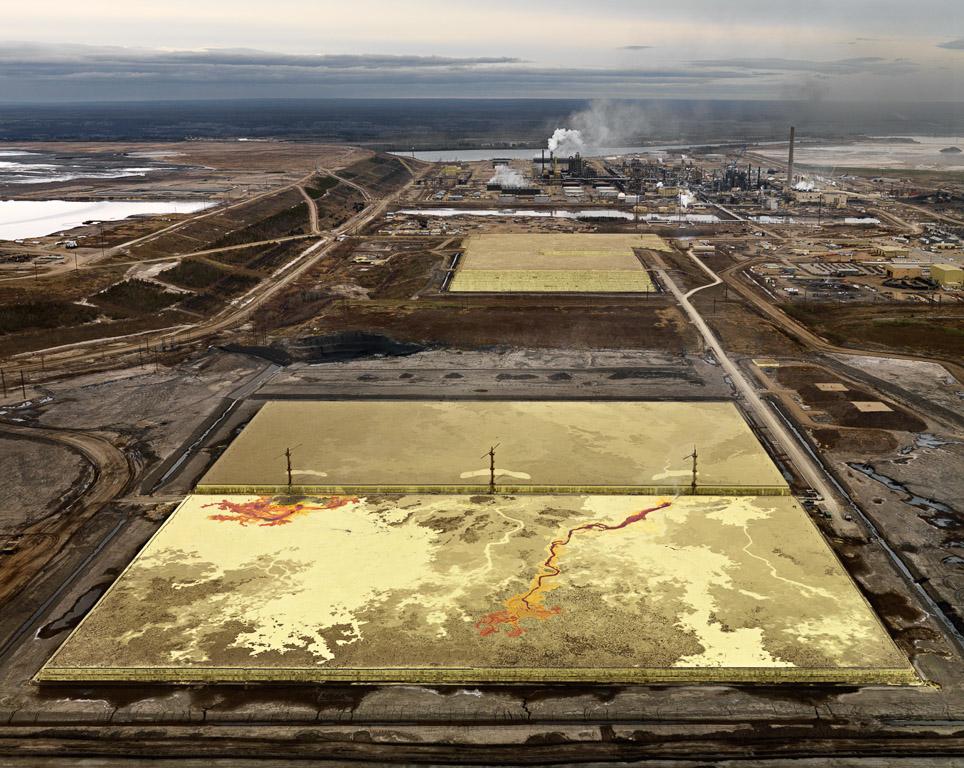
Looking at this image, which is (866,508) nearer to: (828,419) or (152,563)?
(828,419)

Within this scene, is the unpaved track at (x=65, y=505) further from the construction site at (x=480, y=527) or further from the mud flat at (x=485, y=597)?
the mud flat at (x=485, y=597)

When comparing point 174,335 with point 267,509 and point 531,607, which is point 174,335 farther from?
point 531,607

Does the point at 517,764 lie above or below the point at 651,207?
below

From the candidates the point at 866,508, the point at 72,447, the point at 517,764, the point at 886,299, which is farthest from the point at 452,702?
the point at 886,299

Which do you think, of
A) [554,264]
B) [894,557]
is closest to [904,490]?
[894,557]

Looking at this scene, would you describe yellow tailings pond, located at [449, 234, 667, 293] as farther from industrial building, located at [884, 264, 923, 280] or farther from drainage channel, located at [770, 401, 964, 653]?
drainage channel, located at [770, 401, 964, 653]

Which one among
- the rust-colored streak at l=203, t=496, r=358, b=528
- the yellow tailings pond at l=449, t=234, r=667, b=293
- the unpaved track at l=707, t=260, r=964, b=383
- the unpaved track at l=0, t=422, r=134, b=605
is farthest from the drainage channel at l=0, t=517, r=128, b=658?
the unpaved track at l=707, t=260, r=964, b=383
